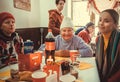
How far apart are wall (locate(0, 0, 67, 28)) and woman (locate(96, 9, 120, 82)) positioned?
1824 mm

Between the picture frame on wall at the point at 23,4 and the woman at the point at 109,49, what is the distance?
202cm

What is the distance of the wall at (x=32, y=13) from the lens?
2.78 meters

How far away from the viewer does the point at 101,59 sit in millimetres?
1427

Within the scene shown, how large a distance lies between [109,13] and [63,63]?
0.70 m

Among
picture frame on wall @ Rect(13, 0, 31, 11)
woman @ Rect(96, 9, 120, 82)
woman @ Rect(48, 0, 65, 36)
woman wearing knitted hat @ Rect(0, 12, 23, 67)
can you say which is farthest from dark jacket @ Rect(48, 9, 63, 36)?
woman @ Rect(96, 9, 120, 82)

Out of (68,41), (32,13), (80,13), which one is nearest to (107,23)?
(68,41)

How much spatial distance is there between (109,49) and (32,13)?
9.23ft

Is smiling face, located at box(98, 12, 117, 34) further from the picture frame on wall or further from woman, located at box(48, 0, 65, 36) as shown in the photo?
the picture frame on wall

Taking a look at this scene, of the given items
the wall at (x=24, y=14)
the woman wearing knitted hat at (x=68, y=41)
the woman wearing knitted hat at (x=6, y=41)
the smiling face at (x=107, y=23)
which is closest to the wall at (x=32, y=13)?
the wall at (x=24, y=14)

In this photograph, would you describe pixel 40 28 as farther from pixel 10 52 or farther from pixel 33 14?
pixel 10 52

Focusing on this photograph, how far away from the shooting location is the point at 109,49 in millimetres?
1373

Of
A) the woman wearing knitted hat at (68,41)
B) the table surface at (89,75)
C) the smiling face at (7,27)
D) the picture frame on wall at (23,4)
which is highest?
the picture frame on wall at (23,4)

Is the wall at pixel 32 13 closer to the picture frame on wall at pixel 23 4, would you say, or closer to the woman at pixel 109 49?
the picture frame on wall at pixel 23 4

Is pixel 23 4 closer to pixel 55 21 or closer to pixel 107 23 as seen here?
pixel 55 21
